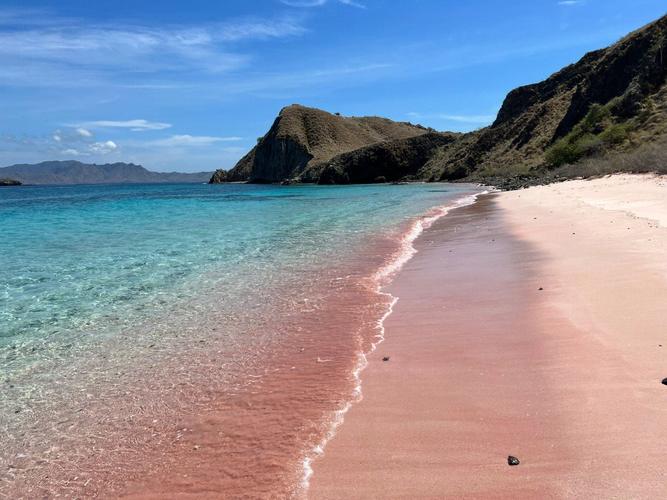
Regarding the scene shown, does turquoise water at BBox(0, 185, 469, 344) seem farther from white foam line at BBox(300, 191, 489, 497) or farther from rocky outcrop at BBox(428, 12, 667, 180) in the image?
rocky outcrop at BBox(428, 12, 667, 180)

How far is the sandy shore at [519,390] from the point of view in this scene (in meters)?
3.20

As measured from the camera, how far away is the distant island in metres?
45.2

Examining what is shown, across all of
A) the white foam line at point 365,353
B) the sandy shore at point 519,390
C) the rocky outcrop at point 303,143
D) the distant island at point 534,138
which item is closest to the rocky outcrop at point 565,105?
the distant island at point 534,138

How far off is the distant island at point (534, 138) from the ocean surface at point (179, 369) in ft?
81.1

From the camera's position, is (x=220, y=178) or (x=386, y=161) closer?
(x=386, y=161)

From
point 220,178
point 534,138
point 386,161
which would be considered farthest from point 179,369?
point 220,178

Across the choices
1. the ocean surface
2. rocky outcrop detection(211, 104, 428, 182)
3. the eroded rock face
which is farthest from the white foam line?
the eroded rock face

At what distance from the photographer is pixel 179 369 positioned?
5688mm

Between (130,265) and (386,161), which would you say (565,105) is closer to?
(386,161)

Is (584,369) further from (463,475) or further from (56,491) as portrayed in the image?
(56,491)

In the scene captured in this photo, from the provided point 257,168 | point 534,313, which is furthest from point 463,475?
point 257,168

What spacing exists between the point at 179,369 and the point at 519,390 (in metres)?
3.63

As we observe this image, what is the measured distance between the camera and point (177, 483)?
3553 mm

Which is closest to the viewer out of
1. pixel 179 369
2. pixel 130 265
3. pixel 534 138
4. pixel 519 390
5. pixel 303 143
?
pixel 519 390
